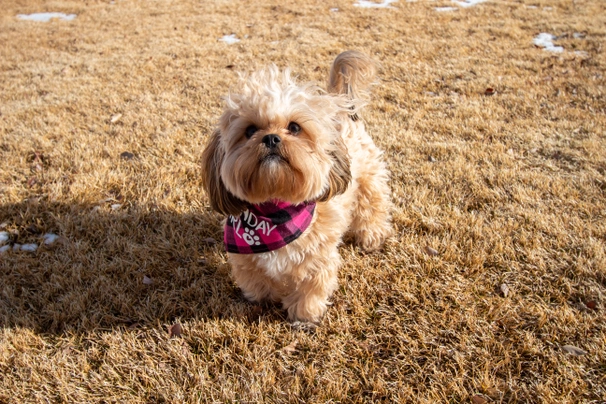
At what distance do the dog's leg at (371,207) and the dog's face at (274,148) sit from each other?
0.83 metres

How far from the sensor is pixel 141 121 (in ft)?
17.4

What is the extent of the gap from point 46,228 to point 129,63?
5098mm

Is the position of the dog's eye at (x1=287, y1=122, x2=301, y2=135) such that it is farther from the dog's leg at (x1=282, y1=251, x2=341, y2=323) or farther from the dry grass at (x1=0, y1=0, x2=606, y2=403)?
the dry grass at (x1=0, y1=0, x2=606, y2=403)

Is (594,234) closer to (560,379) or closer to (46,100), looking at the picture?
(560,379)

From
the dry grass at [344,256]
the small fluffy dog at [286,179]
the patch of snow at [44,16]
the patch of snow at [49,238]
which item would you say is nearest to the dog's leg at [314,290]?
the small fluffy dog at [286,179]

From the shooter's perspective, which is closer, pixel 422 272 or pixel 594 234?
pixel 422 272

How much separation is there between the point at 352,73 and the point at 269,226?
1335 mm

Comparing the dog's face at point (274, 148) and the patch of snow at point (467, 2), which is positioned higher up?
the patch of snow at point (467, 2)

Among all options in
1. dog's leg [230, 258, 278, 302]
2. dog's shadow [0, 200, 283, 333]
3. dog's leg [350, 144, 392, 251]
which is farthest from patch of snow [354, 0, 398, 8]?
dog's leg [230, 258, 278, 302]

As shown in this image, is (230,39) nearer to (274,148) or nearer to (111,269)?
(111,269)

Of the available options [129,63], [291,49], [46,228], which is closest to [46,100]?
[129,63]

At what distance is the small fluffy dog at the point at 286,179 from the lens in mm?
2043

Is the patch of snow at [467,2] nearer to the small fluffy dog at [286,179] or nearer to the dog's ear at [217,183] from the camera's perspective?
the small fluffy dog at [286,179]

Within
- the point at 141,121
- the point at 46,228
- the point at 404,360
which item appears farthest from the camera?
the point at 141,121
